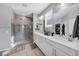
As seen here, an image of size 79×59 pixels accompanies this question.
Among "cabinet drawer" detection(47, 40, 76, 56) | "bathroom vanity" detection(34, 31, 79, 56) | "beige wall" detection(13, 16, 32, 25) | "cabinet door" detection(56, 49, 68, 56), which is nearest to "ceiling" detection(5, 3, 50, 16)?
"beige wall" detection(13, 16, 32, 25)

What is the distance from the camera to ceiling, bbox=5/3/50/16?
182 centimetres

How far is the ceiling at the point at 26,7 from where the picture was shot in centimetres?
182

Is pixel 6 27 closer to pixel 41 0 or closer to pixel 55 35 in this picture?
pixel 41 0

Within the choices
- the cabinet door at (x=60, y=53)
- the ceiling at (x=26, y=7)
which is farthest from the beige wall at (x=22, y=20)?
the cabinet door at (x=60, y=53)

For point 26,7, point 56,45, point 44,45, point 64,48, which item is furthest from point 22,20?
point 64,48

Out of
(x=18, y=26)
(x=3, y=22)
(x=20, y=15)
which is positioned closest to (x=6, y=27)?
(x=3, y=22)

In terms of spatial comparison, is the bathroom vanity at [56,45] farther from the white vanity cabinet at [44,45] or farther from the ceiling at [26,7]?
the ceiling at [26,7]

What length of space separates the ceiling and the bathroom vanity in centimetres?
61

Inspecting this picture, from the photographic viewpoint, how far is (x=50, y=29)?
2.26 meters

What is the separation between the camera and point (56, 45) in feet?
5.39

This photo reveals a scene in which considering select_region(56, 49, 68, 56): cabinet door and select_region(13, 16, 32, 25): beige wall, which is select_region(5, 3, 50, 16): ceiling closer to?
select_region(13, 16, 32, 25): beige wall

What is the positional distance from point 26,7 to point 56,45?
46.7 inches

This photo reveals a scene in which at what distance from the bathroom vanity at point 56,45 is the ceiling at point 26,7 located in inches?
24.1

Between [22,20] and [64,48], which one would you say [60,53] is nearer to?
[64,48]
